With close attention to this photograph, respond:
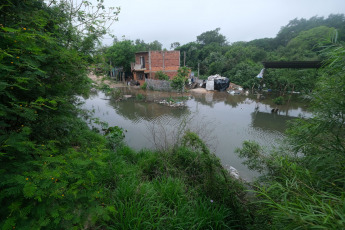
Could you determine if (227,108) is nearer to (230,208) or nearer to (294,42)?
(230,208)

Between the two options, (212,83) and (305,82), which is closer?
(305,82)

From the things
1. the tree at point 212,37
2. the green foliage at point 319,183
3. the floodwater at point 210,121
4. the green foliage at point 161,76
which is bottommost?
the floodwater at point 210,121

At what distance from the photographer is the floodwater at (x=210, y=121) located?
5.71 metres

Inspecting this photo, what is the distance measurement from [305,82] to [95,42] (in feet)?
45.6

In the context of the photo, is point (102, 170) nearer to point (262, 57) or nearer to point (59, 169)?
point (59, 169)

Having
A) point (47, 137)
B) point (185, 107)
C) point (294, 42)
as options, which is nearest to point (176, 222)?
point (47, 137)

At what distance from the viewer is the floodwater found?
18.7 feet

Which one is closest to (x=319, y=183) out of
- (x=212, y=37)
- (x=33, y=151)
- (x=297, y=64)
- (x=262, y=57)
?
(x=33, y=151)

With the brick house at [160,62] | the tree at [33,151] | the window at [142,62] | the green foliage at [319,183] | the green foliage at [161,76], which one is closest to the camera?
the green foliage at [319,183]

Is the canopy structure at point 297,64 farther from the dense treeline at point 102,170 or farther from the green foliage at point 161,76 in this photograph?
the green foliage at point 161,76

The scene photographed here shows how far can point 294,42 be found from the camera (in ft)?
87.9

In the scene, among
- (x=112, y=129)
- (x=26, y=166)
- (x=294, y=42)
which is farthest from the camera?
(x=294, y=42)

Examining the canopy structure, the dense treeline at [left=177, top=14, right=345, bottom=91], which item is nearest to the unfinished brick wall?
the dense treeline at [left=177, top=14, right=345, bottom=91]

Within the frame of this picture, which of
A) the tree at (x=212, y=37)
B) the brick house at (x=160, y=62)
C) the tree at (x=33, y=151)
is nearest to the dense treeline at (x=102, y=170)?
the tree at (x=33, y=151)
